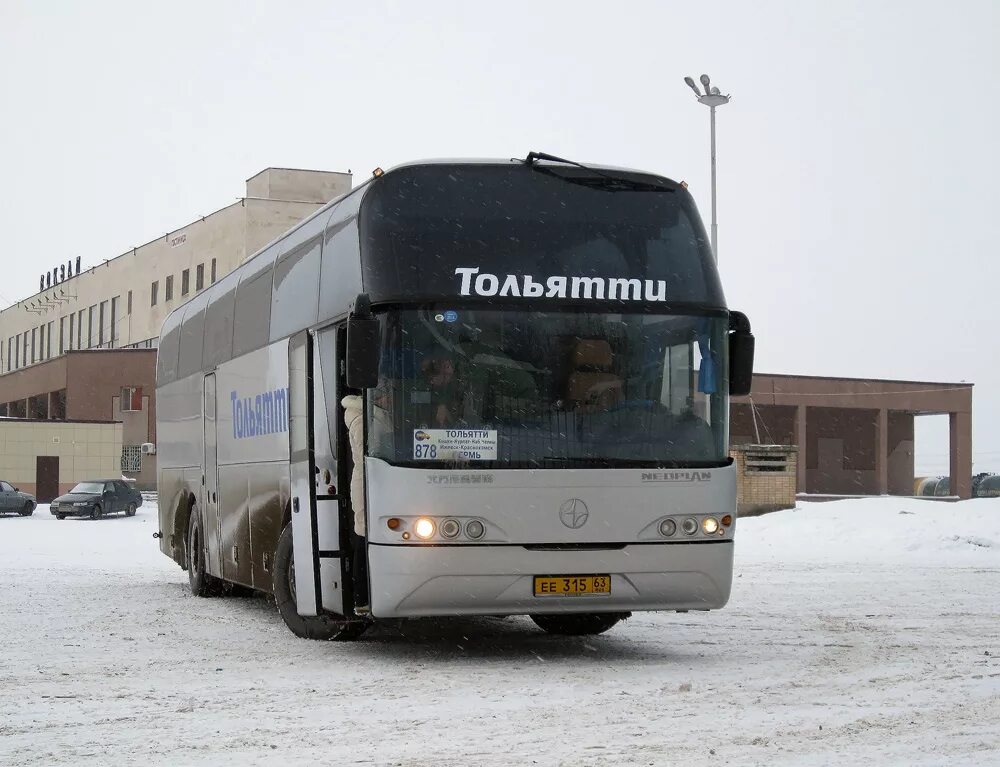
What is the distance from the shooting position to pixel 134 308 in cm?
9462

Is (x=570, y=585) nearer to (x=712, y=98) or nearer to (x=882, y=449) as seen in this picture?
(x=712, y=98)

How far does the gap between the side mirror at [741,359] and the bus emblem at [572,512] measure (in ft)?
5.11

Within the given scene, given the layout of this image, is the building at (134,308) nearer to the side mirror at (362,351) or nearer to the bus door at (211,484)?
the bus door at (211,484)

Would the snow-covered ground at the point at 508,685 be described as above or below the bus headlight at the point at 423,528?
below

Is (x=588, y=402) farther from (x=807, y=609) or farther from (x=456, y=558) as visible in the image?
(x=807, y=609)

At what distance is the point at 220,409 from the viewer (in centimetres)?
1622

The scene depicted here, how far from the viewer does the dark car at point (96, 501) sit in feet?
166

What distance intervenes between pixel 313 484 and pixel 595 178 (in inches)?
129

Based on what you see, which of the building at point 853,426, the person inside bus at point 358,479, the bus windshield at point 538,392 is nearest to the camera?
the bus windshield at point 538,392

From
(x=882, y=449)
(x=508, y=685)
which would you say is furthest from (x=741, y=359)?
(x=882, y=449)

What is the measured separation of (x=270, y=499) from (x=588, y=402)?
3912 mm

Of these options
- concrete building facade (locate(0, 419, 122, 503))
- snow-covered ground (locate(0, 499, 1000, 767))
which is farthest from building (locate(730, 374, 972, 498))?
snow-covered ground (locate(0, 499, 1000, 767))

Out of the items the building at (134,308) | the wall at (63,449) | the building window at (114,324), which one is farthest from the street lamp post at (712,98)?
the building window at (114,324)

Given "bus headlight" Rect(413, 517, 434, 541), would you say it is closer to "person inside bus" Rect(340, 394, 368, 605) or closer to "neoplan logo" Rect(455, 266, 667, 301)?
"person inside bus" Rect(340, 394, 368, 605)
